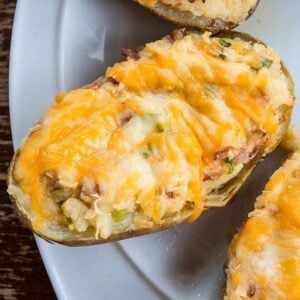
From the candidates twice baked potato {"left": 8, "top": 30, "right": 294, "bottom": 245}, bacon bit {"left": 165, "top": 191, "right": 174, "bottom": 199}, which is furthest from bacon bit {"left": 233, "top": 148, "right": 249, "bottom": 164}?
bacon bit {"left": 165, "top": 191, "right": 174, "bottom": 199}

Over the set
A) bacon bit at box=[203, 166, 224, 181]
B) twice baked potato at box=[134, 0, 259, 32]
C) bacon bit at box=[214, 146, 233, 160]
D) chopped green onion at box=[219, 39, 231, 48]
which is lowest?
bacon bit at box=[203, 166, 224, 181]

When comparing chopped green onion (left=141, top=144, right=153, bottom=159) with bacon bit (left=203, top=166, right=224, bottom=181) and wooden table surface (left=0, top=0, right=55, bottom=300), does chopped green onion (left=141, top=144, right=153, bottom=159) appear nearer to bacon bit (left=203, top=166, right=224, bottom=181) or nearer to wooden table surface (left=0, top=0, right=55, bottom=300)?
bacon bit (left=203, top=166, right=224, bottom=181)

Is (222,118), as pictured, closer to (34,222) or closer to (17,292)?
(34,222)

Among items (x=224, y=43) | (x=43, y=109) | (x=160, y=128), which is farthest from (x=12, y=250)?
(x=224, y=43)

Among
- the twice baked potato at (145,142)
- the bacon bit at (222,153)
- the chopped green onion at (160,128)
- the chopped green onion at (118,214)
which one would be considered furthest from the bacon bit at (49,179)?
the bacon bit at (222,153)

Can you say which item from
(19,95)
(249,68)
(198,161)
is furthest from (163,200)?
(19,95)

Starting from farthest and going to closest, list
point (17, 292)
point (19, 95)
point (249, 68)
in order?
1. point (17, 292)
2. point (19, 95)
3. point (249, 68)
